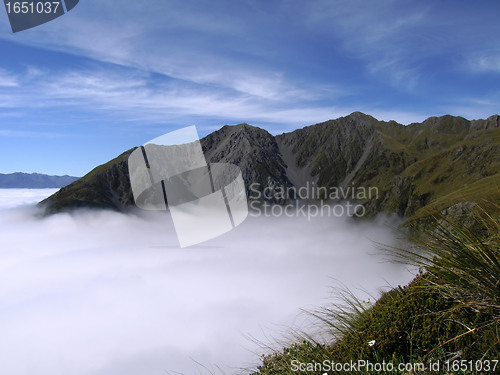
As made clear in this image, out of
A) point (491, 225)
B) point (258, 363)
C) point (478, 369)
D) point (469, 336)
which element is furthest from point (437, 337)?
point (258, 363)

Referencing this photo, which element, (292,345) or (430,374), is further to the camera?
(292,345)

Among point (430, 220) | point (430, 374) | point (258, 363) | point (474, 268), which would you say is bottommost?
point (258, 363)

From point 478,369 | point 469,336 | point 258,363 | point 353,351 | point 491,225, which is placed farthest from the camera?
point 258,363

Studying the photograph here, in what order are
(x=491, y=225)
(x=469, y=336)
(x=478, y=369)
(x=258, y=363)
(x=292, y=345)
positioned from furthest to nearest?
1. (x=258, y=363)
2. (x=292, y=345)
3. (x=491, y=225)
4. (x=469, y=336)
5. (x=478, y=369)

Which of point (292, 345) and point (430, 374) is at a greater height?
point (430, 374)

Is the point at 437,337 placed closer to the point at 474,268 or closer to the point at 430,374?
the point at 430,374

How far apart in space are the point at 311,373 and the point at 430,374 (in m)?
1.74

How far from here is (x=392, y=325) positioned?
15.9 feet

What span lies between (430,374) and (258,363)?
4.12 meters

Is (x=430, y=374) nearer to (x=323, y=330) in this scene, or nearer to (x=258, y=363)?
(x=323, y=330)

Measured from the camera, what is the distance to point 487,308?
4.38 metres

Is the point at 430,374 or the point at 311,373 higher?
the point at 430,374

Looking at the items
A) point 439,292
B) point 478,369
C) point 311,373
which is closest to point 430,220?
point 439,292

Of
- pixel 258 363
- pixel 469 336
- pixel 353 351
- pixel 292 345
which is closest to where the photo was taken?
pixel 469 336
